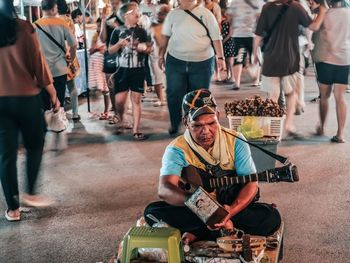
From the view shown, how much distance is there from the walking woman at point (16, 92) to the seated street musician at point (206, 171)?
1.47 m

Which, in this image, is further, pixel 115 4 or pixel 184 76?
pixel 115 4

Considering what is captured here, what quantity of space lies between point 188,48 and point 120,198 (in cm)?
212

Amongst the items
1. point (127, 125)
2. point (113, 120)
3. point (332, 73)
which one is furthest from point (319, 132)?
point (113, 120)

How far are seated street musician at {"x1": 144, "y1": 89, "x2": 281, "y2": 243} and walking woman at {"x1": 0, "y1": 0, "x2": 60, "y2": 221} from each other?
4.83 ft

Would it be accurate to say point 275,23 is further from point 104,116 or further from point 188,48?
point 104,116

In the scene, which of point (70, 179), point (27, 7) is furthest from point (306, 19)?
point (27, 7)

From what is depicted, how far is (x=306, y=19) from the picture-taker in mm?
5973

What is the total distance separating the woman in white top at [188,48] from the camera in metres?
6.03

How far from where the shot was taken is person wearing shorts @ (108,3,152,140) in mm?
6285

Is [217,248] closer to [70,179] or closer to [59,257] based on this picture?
[59,257]

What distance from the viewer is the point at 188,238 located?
294 cm

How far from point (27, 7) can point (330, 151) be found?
6.37m

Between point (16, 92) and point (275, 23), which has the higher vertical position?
point (275, 23)

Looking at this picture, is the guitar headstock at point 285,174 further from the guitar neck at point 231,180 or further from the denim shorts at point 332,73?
the denim shorts at point 332,73
